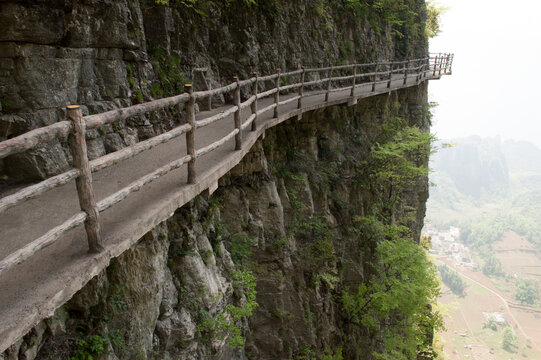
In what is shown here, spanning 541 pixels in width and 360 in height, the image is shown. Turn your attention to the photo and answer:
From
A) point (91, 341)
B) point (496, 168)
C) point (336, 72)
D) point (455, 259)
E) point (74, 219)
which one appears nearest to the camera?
point (74, 219)

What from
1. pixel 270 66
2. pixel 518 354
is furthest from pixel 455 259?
pixel 270 66

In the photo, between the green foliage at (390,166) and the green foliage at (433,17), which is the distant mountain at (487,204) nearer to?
the green foliage at (433,17)

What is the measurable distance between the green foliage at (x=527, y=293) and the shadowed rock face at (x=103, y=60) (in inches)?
4217

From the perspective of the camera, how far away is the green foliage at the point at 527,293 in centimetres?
8544

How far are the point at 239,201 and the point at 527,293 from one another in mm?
108138

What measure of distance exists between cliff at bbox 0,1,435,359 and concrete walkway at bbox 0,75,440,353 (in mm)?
858

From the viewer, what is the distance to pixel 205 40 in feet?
27.7

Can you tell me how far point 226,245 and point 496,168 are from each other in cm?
23209

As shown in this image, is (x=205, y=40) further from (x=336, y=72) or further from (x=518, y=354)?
(x=518, y=354)

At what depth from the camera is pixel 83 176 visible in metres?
2.58

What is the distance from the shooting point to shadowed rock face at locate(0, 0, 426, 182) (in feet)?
13.5

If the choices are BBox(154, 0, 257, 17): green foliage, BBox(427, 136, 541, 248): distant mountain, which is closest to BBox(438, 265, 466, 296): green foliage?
BBox(427, 136, 541, 248): distant mountain

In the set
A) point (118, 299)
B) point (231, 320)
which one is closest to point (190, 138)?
point (118, 299)

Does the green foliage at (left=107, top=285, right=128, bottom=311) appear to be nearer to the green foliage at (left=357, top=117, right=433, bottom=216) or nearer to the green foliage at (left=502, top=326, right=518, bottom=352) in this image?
the green foliage at (left=357, top=117, right=433, bottom=216)
